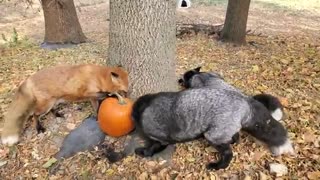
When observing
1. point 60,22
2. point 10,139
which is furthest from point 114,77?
point 60,22

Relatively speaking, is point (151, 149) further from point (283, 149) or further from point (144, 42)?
point (283, 149)

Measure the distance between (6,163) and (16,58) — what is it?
321cm

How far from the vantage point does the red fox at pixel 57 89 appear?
3564mm

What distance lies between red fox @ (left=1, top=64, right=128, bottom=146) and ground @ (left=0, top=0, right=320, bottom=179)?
25 cm

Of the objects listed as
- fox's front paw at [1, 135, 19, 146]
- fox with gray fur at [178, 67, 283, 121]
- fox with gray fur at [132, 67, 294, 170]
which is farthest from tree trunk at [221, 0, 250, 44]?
fox's front paw at [1, 135, 19, 146]

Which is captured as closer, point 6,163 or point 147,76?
point 6,163

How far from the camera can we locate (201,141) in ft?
11.2

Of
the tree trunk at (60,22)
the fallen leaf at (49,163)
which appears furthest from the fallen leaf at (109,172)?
the tree trunk at (60,22)

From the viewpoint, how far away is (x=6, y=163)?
11.3 ft

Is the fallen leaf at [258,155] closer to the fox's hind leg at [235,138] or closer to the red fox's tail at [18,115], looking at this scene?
the fox's hind leg at [235,138]

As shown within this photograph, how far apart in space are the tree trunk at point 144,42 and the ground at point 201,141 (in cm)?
80

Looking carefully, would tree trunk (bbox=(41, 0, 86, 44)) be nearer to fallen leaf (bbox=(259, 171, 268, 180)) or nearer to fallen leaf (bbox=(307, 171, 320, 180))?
fallen leaf (bbox=(259, 171, 268, 180))

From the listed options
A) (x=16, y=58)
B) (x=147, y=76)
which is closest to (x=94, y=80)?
(x=147, y=76)

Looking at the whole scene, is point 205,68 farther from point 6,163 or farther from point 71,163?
point 6,163
